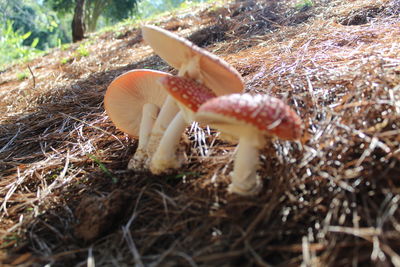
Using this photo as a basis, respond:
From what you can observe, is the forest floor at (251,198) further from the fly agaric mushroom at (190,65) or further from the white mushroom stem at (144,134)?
the fly agaric mushroom at (190,65)

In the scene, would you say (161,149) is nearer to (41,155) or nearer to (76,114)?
(41,155)

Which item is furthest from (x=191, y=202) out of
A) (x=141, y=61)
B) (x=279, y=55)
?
(x=141, y=61)

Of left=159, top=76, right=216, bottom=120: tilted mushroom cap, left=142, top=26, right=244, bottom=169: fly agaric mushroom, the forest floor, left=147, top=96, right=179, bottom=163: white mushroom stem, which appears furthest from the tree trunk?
left=159, top=76, right=216, bottom=120: tilted mushroom cap

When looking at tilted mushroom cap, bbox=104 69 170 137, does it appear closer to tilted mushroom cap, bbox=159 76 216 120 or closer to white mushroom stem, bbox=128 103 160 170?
white mushroom stem, bbox=128 103 160 170

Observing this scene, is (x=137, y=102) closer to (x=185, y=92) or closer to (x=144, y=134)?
(x=144, y=134)

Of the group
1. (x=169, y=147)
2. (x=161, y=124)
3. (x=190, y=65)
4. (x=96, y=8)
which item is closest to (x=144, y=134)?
(x=161, y=124)

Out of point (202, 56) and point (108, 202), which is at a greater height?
point (202, 56)
